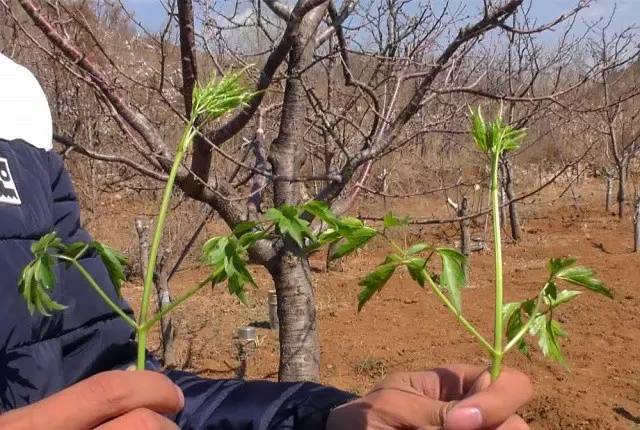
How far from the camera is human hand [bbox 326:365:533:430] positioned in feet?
2.38

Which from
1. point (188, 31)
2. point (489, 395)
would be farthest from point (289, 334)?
point (489, 395)

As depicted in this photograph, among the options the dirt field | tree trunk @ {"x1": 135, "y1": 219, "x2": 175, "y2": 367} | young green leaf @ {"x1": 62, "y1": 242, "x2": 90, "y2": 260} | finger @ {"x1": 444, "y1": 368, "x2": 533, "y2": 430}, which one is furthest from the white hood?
the dirt field

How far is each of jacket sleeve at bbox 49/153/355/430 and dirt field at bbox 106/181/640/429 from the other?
337 centimetres

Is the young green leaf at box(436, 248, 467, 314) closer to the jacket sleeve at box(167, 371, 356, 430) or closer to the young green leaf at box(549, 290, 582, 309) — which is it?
the young green leaf at box(549, 290, 582, 309)

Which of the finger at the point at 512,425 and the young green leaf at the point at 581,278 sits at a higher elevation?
the young green leaf at the point at 581,278

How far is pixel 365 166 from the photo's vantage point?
9.95 ft

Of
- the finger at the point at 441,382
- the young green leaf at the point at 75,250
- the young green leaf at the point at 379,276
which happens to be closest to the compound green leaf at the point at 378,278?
the young green leaf at the point at 379,276

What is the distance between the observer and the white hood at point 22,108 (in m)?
1.25

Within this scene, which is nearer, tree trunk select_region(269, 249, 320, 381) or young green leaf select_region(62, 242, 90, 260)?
young green leaf select_region(62, 242, 90, 260)

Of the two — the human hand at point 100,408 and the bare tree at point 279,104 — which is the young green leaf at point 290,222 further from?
the bare tree at point 279,104

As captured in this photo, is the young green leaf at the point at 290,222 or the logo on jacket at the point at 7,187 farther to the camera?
the logo on jacket at the point at 7,187

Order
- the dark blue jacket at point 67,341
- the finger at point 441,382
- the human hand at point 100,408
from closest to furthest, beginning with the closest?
the human hand at point 100,408 < the finger at point 441,382 < the dark blue jacket at point 67,341

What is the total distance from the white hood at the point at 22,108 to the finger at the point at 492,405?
0.96m

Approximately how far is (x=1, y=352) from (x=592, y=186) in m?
16.7
